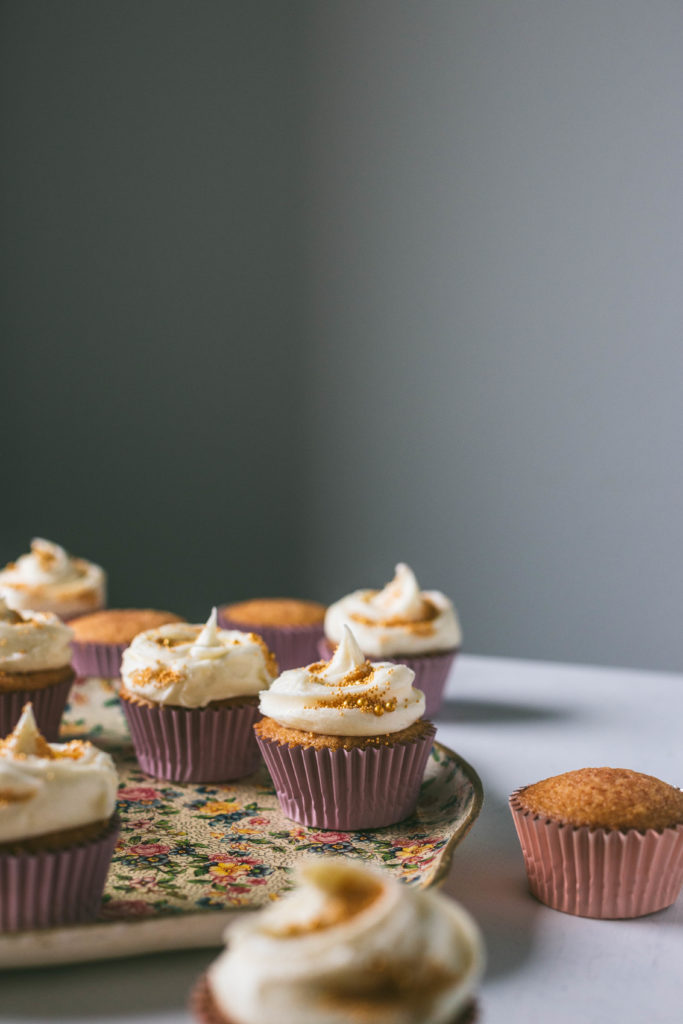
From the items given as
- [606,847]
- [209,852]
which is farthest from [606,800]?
[209,852]

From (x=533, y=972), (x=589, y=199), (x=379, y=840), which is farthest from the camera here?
(x=589, y=199)

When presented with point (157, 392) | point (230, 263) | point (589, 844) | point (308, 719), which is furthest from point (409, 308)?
point (589, 844)

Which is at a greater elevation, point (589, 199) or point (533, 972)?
point (589, 199)

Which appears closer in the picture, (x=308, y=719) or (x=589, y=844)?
(x=589, y=844)

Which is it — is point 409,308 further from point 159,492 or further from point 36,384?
point 36,384

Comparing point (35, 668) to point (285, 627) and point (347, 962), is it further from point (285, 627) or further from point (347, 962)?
point (347, 962)

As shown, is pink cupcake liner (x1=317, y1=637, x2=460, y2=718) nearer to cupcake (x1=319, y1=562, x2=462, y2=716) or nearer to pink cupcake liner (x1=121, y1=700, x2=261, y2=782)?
cupcake (x1=319, y1=562, x2=462, y2=716)

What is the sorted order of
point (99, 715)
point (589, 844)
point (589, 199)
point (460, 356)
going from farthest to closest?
point (460, 356), point (589, 199), point (99, 715), point (589, 844)
